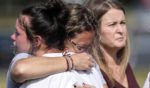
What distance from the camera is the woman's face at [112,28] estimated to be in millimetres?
3279

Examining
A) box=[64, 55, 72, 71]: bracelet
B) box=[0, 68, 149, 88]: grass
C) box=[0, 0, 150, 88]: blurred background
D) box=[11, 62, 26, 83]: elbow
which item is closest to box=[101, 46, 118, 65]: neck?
box=[0, 0, 150, 88]: blurred background

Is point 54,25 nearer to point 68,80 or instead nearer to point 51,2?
point 51,2

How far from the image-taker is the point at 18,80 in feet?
7.00

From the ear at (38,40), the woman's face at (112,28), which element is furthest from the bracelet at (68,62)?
the woman's face at (112,28)

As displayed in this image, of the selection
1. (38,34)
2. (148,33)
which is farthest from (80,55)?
(148,33)

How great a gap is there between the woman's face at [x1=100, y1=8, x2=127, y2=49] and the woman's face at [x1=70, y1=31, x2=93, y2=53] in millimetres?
961

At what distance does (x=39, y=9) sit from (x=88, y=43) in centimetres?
38

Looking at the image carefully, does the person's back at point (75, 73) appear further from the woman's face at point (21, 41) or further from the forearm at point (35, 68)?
the woman's face at point (21, 41)

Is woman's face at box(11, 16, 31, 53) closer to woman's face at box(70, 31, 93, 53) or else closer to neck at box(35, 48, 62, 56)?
neck at box(35, 48, 62, 56)

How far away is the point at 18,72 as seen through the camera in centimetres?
208

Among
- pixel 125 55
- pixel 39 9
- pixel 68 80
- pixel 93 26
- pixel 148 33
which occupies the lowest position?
pixel 148 33

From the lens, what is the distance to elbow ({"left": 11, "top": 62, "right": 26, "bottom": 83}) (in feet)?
6.82

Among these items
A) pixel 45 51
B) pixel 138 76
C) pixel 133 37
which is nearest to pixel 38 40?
pixel 45 51

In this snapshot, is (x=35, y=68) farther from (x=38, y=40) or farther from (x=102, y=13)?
(x=102, y=13)
